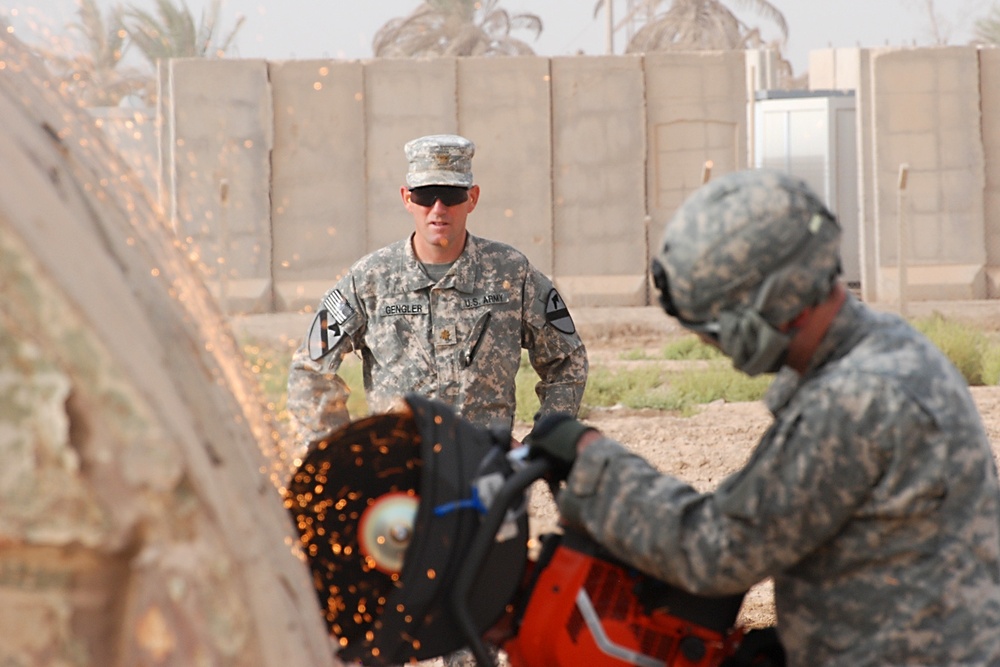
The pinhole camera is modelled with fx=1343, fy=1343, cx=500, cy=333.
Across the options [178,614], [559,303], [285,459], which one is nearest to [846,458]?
[178,614]

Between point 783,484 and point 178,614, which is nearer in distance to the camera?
point 178,614

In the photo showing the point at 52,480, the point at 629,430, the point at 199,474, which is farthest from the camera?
the point at 629,430

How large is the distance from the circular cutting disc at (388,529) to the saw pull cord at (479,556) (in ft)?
0.45

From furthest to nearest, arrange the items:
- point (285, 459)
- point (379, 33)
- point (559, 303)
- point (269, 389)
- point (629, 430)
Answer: point (379, 33)
point (269, 389)
point (629, 430)
point (559, 303)
point (285, 459)

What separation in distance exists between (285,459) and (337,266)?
41.8 feet

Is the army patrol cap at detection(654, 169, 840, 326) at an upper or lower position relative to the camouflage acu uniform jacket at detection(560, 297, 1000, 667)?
upper

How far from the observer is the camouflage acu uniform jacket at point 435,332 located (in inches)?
173

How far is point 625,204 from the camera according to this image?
1566 centimetres

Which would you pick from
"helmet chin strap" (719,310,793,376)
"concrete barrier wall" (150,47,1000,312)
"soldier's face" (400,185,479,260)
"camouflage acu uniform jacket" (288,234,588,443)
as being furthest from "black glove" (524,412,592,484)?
"concrete barrier wall" (150,47,1000,312)

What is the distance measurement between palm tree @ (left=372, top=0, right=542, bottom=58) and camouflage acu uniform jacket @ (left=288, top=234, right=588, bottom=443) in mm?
28038

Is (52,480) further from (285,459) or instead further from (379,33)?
(379,33)

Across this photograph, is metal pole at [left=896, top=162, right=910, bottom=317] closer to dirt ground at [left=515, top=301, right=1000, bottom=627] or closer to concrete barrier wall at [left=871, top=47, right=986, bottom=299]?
concrete barrier wall at [left=871, top=47, right=986, bottom=299]

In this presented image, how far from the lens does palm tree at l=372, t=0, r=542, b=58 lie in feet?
108

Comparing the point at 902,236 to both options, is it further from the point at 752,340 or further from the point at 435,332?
the point at 752,340
